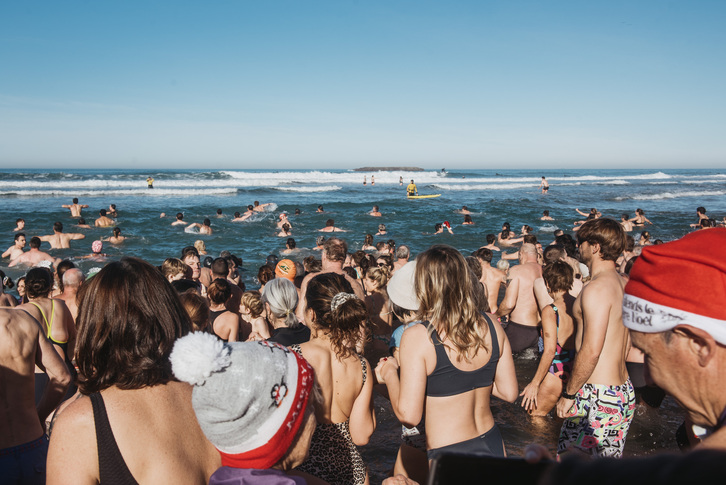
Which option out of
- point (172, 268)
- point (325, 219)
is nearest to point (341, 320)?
point (172, 268)

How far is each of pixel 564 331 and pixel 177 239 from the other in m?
16.2

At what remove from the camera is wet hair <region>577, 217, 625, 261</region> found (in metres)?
3.37

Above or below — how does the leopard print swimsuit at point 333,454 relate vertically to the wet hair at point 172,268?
below

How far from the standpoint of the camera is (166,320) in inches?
75.4

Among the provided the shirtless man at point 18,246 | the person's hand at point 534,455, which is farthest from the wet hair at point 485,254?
the shirtless man at point 18,246

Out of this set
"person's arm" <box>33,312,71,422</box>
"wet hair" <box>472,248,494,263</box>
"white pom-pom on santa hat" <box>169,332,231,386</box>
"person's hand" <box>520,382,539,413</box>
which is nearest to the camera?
"white pom-pom on santa hat" <box>169,332,231,386</box>

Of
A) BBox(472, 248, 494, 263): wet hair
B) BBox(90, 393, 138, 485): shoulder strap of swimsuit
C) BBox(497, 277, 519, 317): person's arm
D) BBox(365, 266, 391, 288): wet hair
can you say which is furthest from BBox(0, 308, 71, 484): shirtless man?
BBox(472, 248, 494, 263): wet hair

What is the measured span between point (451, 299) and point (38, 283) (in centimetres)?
356

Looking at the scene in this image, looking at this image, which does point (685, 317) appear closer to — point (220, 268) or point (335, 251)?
point (335, 251)

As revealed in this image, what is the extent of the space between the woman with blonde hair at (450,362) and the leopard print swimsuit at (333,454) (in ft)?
1.39

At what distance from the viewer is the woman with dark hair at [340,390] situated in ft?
8.75

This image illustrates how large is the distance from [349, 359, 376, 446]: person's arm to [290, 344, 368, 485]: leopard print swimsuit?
0.05 meters

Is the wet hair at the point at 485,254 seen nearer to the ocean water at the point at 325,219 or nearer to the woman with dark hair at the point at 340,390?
the ocean water at the point at 325,219

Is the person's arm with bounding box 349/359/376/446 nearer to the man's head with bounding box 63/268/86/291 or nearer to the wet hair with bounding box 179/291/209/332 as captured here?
the wet hair with bounding box 179/291/209/332
